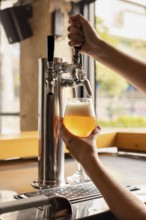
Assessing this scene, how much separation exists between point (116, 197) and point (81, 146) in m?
0.15

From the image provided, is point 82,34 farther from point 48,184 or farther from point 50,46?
point 48,184

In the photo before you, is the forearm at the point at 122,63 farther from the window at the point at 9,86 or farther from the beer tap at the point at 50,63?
the window at the point at 9,86

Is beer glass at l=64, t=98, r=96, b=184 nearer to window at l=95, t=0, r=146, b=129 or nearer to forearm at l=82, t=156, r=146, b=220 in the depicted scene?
forearm at l=82, t=156, r=146, b=220

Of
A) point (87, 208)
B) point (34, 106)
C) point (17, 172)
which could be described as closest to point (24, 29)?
point (34, 106)

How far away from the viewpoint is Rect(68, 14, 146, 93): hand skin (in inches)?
42.9

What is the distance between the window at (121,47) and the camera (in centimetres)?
309

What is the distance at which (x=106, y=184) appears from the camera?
78cm

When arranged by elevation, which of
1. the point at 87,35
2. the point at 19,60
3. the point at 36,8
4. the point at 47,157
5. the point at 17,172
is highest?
the point at 36,8

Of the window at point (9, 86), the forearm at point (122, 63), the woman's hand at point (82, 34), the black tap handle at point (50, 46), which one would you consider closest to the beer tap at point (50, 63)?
the black tap handle at point (50, 46)

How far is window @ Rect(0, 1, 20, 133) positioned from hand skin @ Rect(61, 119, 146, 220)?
9.57 feet

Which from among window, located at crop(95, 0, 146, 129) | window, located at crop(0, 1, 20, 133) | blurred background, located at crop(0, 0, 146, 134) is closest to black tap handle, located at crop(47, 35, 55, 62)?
window, located at crop(95, 0, 146, 129)

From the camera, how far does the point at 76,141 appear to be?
849 mm

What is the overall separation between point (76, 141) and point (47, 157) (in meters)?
0.20

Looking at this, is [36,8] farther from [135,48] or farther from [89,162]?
[89,162]
